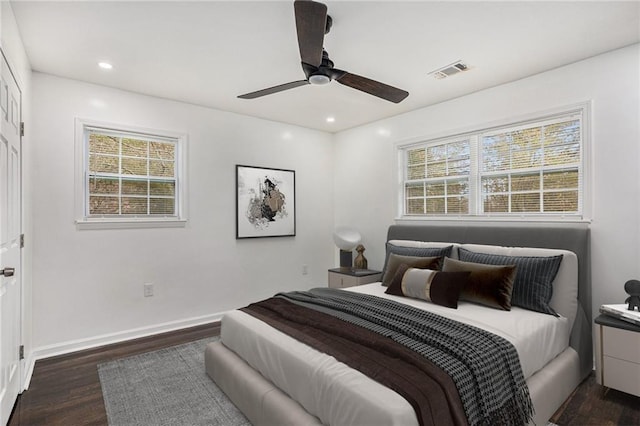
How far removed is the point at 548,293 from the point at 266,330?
2176 mm

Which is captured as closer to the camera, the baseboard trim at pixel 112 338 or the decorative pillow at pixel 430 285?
the decorative pillow at pixel 430 285

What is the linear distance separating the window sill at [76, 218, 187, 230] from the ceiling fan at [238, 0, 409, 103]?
6.29ft

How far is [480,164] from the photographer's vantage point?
3.80 metres

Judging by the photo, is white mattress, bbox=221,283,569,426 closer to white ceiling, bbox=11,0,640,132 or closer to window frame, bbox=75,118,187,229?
window frame, bbox=75,118,187,229

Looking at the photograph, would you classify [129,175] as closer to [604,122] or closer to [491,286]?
[491,286]

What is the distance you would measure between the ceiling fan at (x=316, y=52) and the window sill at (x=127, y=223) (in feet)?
6.29

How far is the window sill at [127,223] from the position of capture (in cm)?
345

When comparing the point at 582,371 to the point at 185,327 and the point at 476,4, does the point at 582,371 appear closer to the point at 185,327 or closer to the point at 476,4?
the point at 476,4

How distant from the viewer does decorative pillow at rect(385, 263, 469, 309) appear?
280 cm

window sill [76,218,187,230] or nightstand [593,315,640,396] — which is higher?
window sill [76,218,187,230]

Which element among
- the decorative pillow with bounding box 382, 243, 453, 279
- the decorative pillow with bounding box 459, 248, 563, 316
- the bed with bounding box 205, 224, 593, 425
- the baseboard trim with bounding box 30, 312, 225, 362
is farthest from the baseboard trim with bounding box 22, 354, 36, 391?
the decorative pillow with bounding box 459, 248, 563, 316

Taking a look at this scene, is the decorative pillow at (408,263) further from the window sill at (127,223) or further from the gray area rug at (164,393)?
the window sill at (127,223)

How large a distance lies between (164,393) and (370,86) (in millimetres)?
2731

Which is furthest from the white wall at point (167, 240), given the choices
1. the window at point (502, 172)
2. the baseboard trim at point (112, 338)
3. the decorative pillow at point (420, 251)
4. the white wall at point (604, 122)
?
the white wall at point (604, 122)
